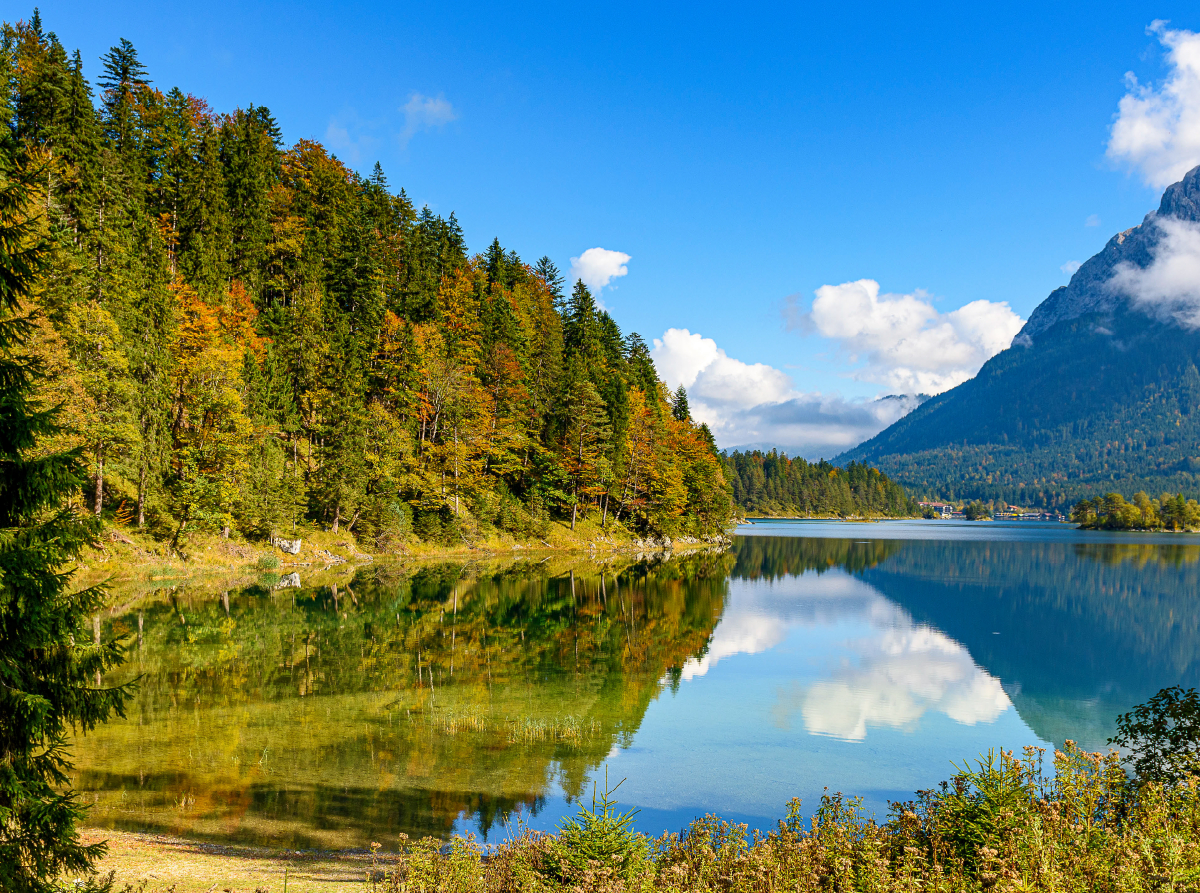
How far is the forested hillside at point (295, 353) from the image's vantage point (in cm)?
3788

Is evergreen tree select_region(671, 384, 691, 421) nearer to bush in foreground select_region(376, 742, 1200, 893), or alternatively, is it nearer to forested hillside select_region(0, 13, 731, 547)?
forested hillside select_region(0, 13, 731, 547)

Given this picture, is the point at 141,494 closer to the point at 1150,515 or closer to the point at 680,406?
the point at 680,406

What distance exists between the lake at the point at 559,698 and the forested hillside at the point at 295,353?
8.91 metres

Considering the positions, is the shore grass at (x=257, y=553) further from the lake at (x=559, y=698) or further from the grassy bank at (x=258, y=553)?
the lake at (x=559, y=698)

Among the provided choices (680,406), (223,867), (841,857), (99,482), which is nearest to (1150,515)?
(680,406)

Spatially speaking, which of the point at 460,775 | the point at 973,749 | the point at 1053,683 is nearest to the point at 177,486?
the point at 460,775

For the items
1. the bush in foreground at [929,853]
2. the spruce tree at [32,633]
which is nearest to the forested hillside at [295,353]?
the spruce tree at [32,633]

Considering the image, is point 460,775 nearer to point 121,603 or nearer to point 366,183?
point 121,603

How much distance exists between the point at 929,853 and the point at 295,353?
177 ft

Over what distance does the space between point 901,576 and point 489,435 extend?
39.8 m

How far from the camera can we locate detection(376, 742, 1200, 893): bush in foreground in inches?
301

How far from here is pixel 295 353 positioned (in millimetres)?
53094

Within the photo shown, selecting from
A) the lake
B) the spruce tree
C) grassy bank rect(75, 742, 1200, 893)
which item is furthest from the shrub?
the spruce tree

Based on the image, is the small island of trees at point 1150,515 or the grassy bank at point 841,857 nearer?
the grassy bank at point 841,857
